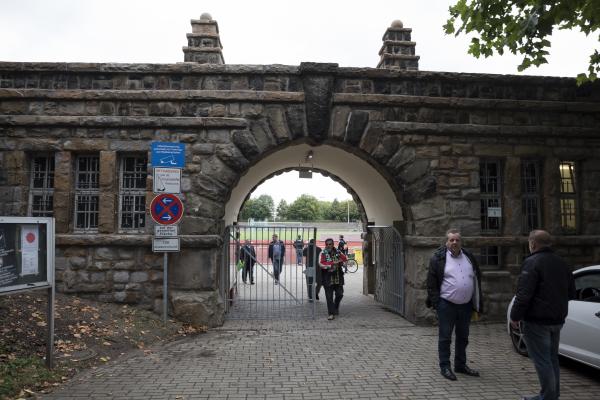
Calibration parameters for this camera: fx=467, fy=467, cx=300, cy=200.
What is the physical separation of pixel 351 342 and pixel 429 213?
281 centimetres

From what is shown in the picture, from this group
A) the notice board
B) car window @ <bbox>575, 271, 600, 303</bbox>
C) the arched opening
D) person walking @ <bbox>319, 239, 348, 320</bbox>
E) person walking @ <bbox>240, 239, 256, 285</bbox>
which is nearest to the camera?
the notice board

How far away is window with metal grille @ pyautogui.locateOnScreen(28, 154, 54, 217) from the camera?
827 cm

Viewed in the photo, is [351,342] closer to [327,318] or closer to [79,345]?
[327,318]

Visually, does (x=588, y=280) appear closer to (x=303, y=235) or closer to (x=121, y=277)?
(x=303, y=235)

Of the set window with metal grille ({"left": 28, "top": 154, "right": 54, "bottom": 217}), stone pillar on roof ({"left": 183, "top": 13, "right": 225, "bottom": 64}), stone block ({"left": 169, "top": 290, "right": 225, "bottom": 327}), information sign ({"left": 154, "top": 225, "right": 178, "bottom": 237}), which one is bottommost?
stone block ({"left": 169, "top": 290, "right": 225, "bottom": 327})

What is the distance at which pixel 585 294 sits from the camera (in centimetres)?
570

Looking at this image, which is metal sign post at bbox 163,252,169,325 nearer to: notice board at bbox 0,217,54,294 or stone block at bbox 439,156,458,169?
notice board at bbox 0,217,54,294

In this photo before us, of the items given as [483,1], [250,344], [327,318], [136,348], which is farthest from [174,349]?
[483,1]

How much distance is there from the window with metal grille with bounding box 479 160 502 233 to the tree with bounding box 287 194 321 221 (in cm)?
8877

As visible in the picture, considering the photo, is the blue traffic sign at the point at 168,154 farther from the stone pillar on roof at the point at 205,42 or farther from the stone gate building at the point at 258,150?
the stone pillar on roof at the point at 205,42

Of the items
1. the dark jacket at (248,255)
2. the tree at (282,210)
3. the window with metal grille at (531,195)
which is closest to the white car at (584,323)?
the window with metal grille at (531,195)

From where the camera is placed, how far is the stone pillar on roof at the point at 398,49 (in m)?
10.8

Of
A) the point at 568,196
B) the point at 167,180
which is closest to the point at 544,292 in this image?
the point at 167,180

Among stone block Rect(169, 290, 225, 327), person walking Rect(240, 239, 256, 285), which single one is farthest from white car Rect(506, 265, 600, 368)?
person walking Rect(240, 239, 256, 285)
